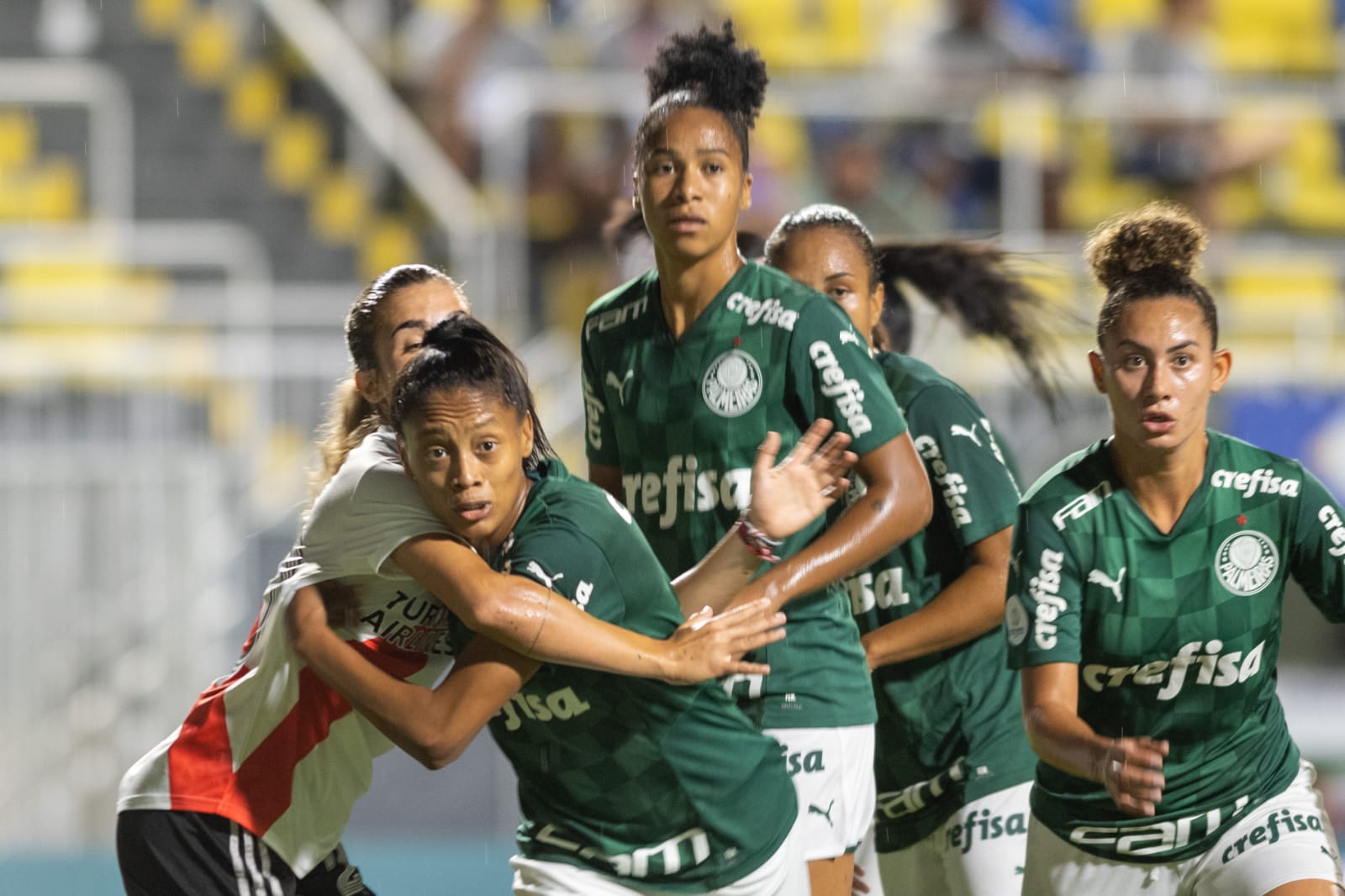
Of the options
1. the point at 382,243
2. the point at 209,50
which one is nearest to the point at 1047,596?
the point at 382,243

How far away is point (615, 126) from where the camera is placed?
9.91 meters

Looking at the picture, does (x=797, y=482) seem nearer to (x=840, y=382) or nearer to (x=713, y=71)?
(x=840, y=382)

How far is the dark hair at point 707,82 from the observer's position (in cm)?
363

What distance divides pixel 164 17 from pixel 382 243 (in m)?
2.44

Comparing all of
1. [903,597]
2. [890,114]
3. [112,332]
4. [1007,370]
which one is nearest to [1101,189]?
[890,114]

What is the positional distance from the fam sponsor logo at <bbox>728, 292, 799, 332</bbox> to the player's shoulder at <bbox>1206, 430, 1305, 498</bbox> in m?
0.88

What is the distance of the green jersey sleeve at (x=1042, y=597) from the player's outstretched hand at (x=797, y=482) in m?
0.43

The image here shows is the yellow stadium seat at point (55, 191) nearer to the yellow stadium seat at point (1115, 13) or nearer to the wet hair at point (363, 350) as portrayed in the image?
the yellow stadium seat at point (1115, 13)

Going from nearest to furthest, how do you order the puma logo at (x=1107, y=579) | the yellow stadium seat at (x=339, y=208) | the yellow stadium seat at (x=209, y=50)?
the puma logo at (x=1107, y=579)
the yellow stadium seat at (x=339, y=208)
the yellow stadium seat at (x=209, y=50)

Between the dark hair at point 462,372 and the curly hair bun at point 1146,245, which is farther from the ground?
the curly hair bun at point 1146,245

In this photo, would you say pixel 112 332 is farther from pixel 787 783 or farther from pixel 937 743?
pixel 787 783

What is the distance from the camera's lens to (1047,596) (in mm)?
3475

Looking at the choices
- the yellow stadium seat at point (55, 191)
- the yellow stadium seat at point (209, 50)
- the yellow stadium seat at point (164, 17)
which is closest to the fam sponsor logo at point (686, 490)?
the yellow stadium seat at point (55, 191)

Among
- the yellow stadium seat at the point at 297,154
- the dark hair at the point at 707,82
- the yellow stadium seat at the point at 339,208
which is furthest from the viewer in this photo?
the yellow stadium seat at the point at 297,154
